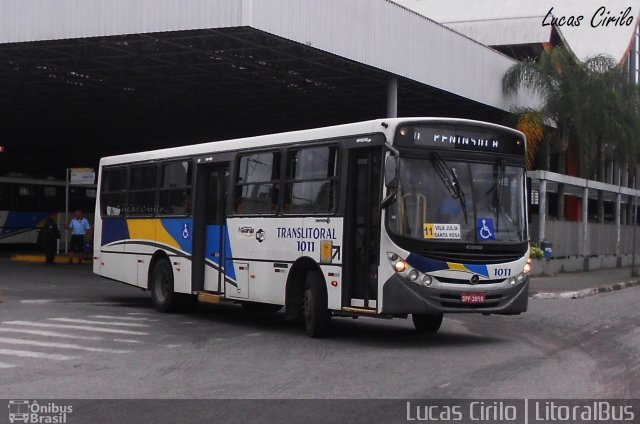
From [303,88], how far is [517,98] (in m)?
8.04

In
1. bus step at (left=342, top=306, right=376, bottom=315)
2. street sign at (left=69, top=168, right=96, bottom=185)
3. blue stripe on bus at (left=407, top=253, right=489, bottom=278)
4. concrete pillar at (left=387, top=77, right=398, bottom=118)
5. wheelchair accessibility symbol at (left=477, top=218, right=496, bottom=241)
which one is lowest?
bus step at (left=342, top=306, right=376, bottom=315)

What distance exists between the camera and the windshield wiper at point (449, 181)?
42.3ft

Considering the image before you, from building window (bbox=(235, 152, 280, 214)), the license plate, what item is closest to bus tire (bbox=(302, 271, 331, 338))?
building window (bbox=(235, 152, 280, 214))

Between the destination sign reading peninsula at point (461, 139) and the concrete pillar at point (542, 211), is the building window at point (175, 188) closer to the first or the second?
the destination sign reading peninsula at point (461, 139)

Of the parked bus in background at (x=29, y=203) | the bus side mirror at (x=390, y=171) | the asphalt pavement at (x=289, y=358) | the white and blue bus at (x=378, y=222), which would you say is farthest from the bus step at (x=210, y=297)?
the parked bus in background at (x=29, y=203)

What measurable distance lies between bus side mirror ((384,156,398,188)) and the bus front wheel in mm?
6311

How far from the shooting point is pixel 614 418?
827 centimetres

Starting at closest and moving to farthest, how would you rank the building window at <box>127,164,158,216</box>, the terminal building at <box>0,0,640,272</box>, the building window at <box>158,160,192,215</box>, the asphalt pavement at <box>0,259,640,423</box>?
1. the asphalt pavement at <box>0,259,640,423</box>
2. the building window at <box>158,160,192,215</box>
3. the building window at <box>127,164,158,216</box>
4. the terminal building at <box>0,0,640,272</box>

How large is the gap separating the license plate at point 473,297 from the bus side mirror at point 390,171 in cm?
184

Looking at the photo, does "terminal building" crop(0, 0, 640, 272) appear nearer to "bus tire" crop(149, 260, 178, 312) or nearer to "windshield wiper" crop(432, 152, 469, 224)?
"bus tire" crop(149, 260, 178, 312)

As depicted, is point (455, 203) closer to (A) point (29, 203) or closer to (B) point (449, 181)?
(B) point (449, 181)

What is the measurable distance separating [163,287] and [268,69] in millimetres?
12723

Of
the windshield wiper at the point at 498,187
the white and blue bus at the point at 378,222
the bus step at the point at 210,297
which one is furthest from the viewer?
the bus step at the point at 210,297

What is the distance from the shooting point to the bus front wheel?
17406mm
